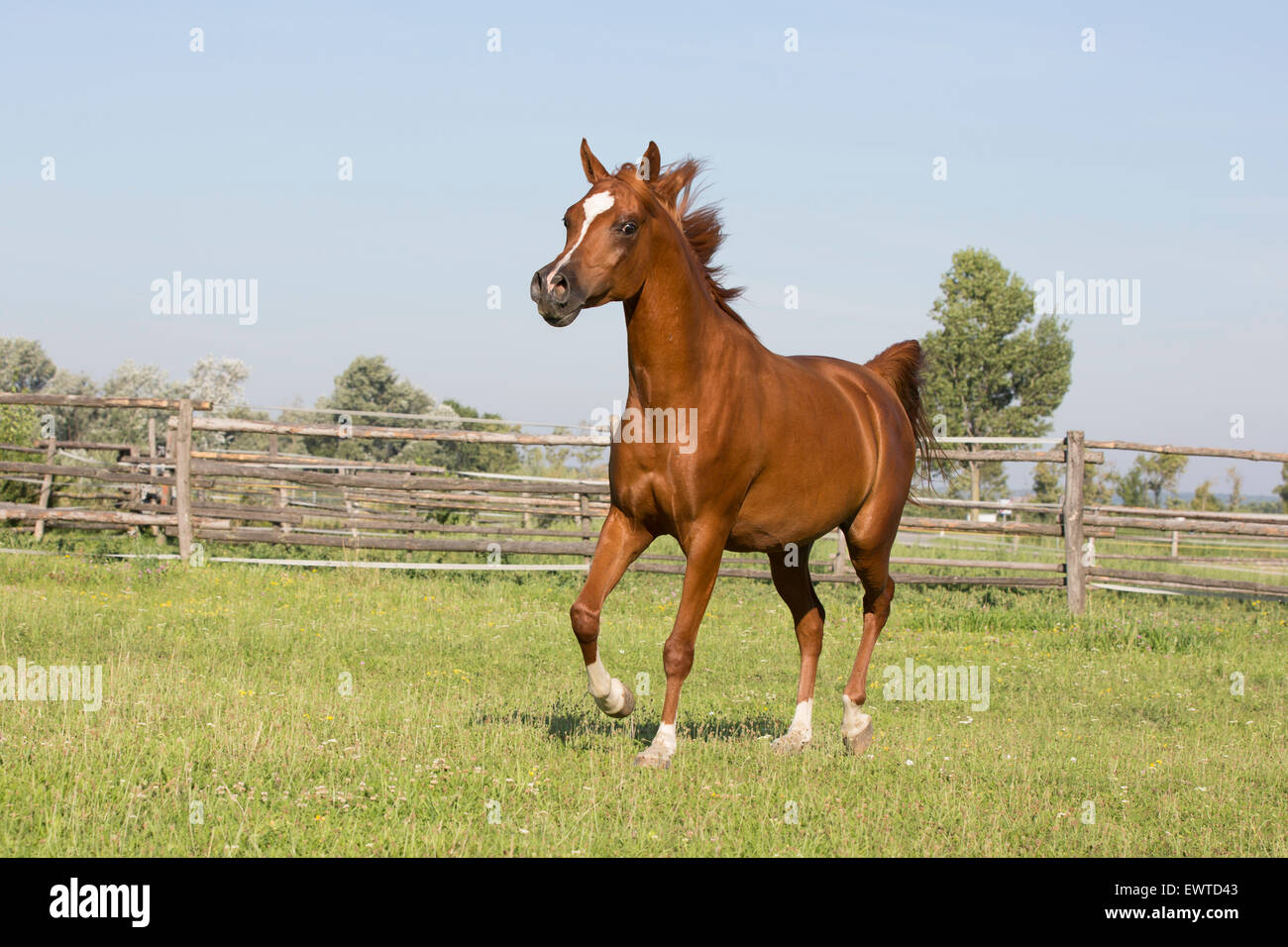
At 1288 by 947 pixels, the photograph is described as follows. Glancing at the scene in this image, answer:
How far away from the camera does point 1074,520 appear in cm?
1351

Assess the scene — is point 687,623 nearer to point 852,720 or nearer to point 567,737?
point 567,737

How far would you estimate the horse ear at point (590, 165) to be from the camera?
5266 millimetres

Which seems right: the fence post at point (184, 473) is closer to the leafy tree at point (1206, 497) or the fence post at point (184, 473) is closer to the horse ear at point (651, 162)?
the horse ear at point (651, 162)

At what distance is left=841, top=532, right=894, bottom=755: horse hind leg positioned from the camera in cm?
626

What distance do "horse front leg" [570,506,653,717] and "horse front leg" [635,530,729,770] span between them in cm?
25

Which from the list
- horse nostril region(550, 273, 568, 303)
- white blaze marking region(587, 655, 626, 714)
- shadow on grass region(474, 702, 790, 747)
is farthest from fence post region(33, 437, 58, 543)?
horse nostril region(550, 273, 568, 303)

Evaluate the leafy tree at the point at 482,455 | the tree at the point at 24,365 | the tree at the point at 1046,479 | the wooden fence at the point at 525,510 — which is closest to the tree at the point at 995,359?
the tree at the point at 1046,479

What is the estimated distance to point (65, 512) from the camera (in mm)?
15539

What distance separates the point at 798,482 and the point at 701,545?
89 cm

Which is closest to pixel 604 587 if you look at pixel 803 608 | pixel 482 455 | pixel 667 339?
pixel 667 339

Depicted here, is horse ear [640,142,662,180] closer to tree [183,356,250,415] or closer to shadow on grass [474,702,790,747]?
shadow on grass [474,702,790,747]

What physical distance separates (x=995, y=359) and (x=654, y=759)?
42.9 metres
